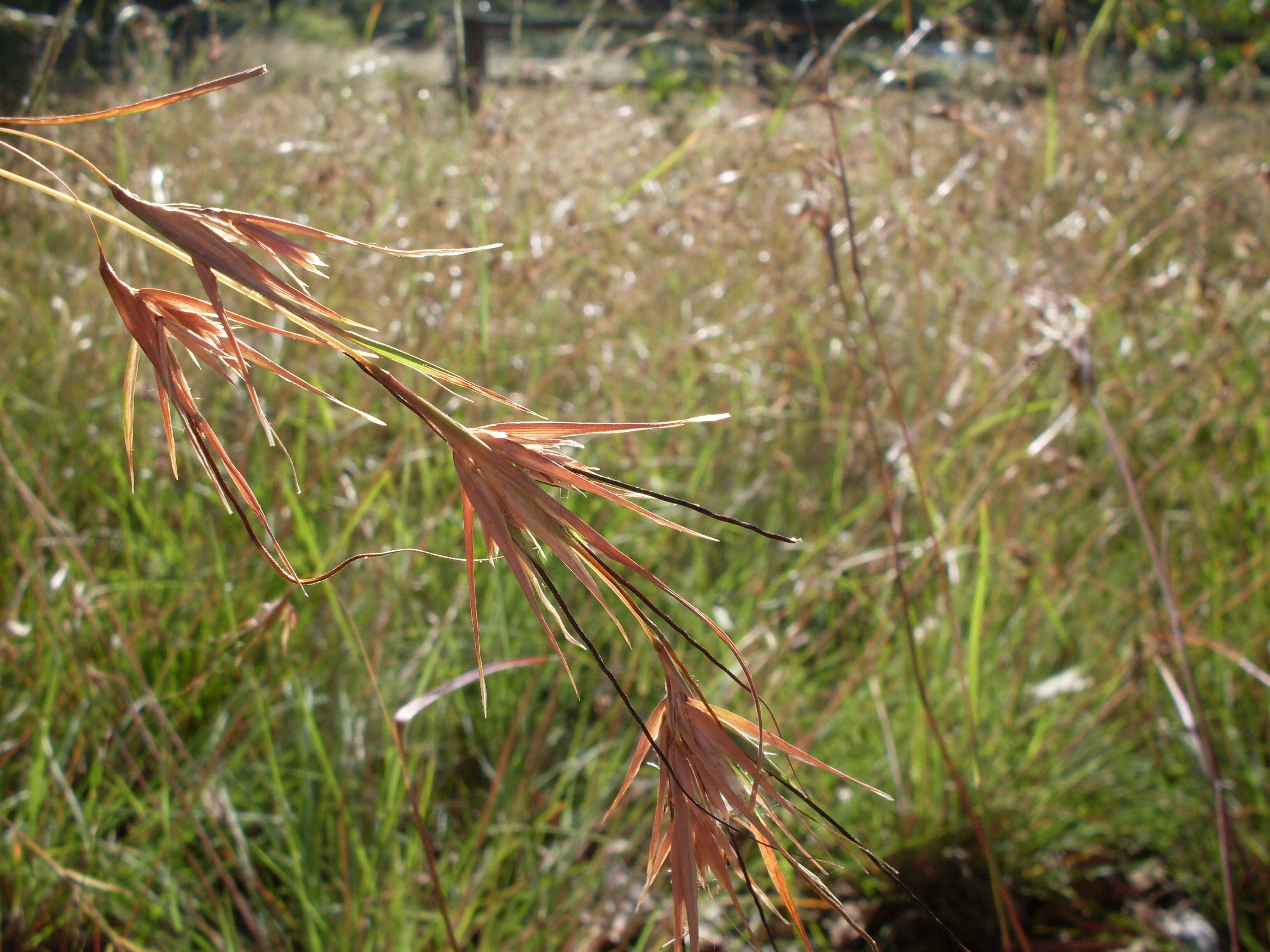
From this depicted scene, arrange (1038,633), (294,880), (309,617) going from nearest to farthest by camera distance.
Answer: (294,880) < (309,617) < (1038,633)

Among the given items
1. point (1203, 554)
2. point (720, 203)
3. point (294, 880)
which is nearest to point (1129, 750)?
point (1203, 554)

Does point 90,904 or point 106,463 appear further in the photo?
point 106,463

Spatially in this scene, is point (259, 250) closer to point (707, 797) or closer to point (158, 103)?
point (158, 103)

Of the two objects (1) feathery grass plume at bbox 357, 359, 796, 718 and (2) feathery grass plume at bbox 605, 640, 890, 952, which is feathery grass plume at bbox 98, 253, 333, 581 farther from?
(2) feathery grass plume at bbox 605, 640, 890, 952

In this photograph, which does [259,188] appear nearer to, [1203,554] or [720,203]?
[720,203]

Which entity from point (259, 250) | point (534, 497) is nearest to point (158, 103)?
point (259, 250)

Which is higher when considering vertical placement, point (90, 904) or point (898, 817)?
point (90, 904)

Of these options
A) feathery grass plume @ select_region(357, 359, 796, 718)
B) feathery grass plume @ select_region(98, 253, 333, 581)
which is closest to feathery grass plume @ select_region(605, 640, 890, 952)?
feathery grass plume @ select_region(357, 359, 796, 718)
